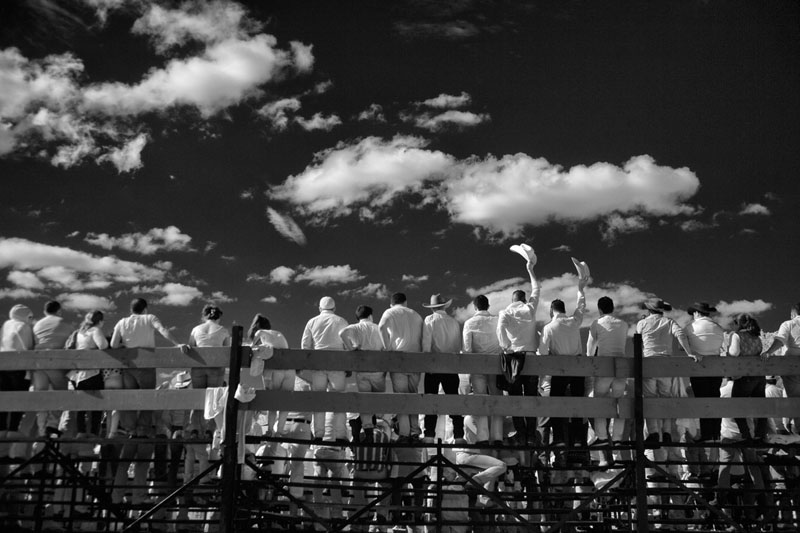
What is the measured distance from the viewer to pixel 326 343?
1207 centimetres

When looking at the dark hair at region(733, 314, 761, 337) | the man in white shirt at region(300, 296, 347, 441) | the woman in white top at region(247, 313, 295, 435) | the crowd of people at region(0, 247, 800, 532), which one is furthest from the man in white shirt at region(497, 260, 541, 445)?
the woman in white top at region(247, 313, 295, 435)

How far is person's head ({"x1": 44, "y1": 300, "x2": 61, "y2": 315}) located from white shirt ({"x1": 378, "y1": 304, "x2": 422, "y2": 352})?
551cm

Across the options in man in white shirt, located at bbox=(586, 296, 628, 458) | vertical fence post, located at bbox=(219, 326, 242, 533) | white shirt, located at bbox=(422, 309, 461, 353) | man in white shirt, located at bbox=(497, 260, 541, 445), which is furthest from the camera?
white shirt, located at bbox=(422, 309, 461, 353)

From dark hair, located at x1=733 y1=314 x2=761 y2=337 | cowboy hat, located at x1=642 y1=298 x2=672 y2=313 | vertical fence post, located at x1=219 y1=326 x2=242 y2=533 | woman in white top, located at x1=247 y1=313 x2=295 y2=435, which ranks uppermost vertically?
cowboy hat, located at x1=642 y1=298 x2=672 y2=313

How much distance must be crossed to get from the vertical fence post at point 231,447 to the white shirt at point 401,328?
294cm

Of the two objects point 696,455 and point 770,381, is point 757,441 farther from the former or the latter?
point 770,381

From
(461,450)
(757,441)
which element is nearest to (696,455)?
(757,441)

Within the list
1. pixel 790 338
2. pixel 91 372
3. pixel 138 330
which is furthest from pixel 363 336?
pixel 790 338

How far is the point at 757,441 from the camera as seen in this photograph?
11.2m

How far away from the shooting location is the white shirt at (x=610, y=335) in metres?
11.8

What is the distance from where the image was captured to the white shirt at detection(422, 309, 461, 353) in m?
12.0

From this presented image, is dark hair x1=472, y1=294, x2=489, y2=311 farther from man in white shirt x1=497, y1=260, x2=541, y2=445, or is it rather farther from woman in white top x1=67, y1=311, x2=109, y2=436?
woman in white top x1=67, y1=311, x2=109, y2=436

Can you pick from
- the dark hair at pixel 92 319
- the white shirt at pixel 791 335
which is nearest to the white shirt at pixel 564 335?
the white shirt at pixel 791 335

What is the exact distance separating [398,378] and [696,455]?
18.0 feet
